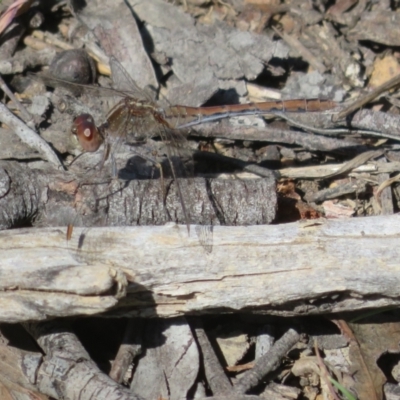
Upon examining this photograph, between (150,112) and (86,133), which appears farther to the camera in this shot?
(150,112)

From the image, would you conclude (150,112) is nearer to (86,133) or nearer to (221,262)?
(86,133)

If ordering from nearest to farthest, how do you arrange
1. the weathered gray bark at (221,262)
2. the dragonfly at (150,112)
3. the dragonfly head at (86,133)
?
the weathered gray bark at (221,262)
the dragonfly head at (86,133)
the dragonfly at (150,112)

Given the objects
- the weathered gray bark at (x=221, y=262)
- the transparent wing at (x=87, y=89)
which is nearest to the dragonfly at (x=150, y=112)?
the transparent wing at (x=87, y=89)

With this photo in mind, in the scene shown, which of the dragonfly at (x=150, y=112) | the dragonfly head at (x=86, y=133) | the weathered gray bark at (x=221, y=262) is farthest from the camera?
the dragonfly at (x=150, y=112)

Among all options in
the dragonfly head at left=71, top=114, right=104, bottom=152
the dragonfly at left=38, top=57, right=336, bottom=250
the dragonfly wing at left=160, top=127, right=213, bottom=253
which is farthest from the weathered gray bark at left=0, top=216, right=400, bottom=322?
the dragonfly at left=38, top=57, right=336, bottom=250

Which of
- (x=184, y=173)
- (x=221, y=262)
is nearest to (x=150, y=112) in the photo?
(x=184, y=173)

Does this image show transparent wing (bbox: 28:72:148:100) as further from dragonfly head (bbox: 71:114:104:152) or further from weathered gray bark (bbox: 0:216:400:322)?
weathered gray bark (bbox: 0:216:400:322)

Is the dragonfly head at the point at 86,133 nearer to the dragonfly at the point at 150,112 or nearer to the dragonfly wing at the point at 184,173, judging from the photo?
the dragonfly at the point at 150,112

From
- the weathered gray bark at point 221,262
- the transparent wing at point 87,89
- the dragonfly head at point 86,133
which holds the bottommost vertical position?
the weathered gray bark at point 221,262
